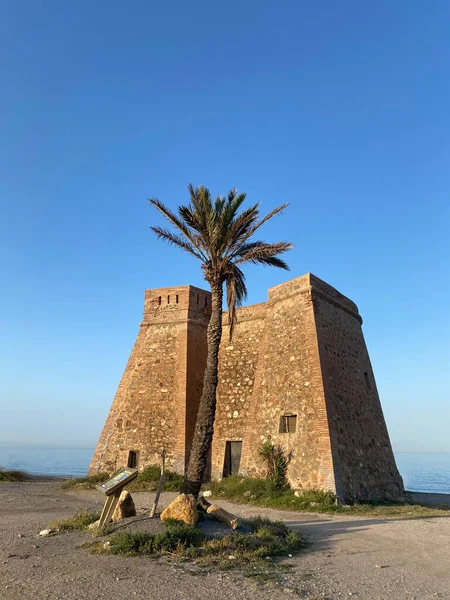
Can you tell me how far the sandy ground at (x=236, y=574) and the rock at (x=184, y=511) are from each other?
1.54 m

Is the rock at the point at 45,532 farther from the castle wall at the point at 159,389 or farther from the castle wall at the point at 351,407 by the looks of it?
the castle wall at the point at 159,389

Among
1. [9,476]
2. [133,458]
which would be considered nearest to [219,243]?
[133,458]

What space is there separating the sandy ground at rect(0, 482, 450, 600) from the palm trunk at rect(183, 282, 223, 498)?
123 inches

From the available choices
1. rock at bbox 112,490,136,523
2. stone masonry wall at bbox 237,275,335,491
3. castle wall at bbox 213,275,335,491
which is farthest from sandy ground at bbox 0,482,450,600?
castle wall at bbox 213,275,335,491

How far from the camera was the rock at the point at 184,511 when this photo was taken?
914 cm

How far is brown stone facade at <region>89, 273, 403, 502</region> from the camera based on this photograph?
16.8 metres

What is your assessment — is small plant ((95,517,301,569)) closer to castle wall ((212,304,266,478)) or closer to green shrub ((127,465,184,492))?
green shrub ((127,465,184,492))

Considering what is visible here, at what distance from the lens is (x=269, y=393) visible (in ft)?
62.2

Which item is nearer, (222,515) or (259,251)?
(222,515)

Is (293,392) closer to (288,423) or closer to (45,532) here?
(288,423)

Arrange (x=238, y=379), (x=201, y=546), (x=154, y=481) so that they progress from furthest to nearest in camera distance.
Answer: (x=238, y=379) → (x=154, y=481) → (x=201, y=546)

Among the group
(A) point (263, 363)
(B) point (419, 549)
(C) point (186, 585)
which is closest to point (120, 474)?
(C) point (186, 585)

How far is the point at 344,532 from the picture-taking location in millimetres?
10914

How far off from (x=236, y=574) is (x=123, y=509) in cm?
385
